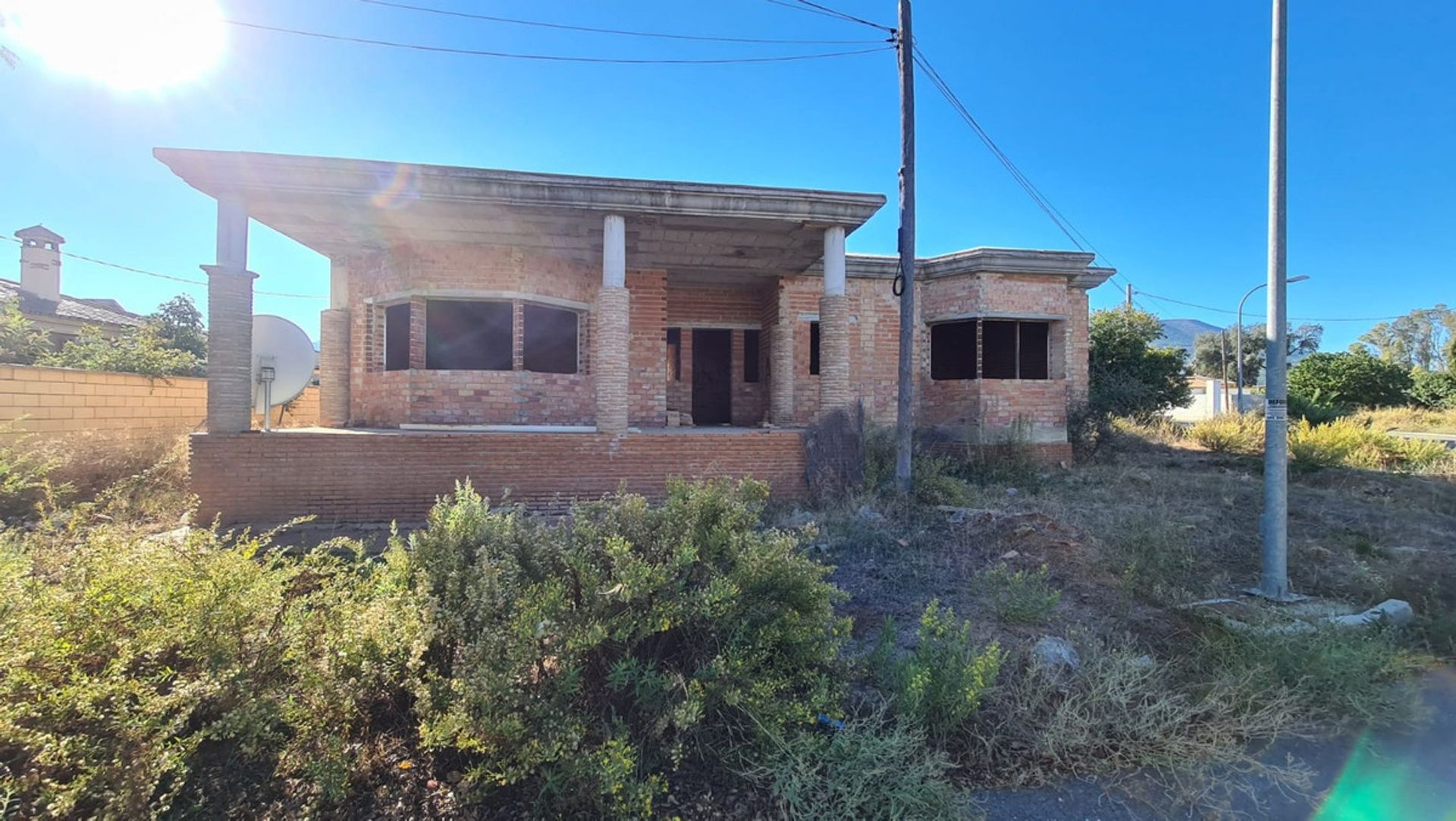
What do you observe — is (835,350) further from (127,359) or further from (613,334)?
(127,359)

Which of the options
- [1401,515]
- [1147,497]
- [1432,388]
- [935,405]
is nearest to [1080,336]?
[935,405]

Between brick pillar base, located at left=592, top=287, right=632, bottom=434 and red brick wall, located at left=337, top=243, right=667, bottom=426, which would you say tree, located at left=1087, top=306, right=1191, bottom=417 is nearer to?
brick pillar base, located at left=592, top=287, right=632, bottom=434

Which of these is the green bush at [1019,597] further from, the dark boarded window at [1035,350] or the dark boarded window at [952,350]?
the dark boarded window at [1035,350]

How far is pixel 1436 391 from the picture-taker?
24031 mm

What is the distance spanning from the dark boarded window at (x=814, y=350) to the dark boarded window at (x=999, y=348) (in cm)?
309

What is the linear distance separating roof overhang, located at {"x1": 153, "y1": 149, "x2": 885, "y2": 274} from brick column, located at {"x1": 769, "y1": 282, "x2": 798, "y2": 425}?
Answer: 1.62m

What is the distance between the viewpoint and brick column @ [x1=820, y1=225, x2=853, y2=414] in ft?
28.2

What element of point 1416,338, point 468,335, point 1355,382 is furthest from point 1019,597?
point 1416,338

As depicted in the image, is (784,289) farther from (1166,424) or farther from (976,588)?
(1166,424)

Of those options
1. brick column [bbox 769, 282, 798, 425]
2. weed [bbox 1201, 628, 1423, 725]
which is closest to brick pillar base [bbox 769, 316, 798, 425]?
brick column [bbox 769, 282, 798, 425]

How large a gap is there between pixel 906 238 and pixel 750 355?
4.75 m

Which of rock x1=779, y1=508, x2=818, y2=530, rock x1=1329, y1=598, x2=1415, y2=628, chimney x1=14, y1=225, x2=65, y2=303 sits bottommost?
rock x1=1329, y1=598, x2=1415, y2=628

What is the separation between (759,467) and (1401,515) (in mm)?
7903

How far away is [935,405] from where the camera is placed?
11445 mm
